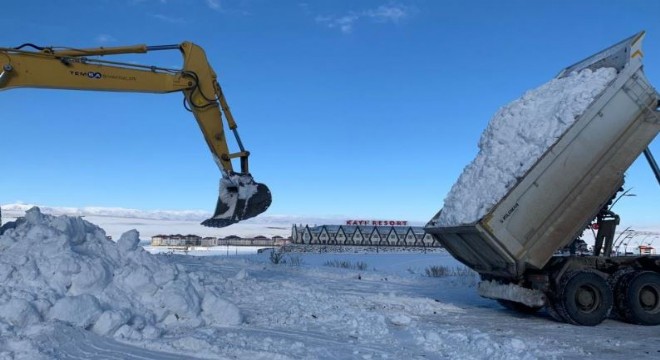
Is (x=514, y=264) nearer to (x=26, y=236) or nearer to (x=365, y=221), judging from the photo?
(x=26, y=236)

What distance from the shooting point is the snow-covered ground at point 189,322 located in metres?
6.43

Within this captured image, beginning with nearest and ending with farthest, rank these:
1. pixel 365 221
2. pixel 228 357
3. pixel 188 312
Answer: pixel 228 357, pixel 188 312, pixel 365 221

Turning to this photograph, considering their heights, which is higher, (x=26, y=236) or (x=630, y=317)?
(x=26, y=236)

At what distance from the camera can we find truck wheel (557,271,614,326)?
9.73 metres

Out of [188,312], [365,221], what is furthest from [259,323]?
[365,221]

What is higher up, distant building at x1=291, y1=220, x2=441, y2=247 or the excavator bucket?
distant building at x1=291, y1=220, x2=441, y2=247

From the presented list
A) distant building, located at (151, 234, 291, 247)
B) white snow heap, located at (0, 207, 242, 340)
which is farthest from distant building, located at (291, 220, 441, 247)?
white snow heap, located at (0, 207, 242, 340)

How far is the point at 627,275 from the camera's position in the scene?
1021 centimetres

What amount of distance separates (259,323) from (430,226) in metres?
4.34

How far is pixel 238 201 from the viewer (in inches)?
416

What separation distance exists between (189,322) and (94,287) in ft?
4.26

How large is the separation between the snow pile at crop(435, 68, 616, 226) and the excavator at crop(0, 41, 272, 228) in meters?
3.51

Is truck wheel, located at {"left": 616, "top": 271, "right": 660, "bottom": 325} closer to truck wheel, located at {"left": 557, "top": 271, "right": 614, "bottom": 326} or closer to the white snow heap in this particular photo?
truck wheel, located at {"left": 557, "top": 271, "right": 614, "bottom": 326}

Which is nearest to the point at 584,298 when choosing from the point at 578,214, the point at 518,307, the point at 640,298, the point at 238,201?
the point at 640,298
